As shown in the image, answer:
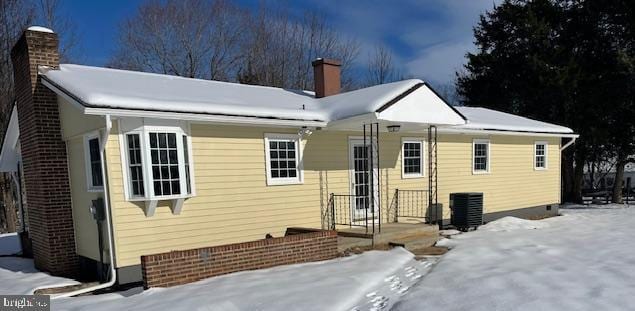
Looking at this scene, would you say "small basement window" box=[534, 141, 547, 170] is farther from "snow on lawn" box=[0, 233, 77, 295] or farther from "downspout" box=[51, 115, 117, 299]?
"snow on lawn" box=[0, 233, 77, 295]

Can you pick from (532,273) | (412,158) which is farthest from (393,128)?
(532,273)

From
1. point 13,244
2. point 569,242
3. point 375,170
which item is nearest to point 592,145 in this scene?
point 569,242

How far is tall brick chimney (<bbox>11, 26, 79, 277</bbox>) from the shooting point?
772 centimetres

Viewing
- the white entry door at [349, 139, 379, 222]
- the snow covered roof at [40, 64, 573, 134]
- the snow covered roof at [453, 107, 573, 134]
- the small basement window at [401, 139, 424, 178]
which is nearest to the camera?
the snow covered roof at [40, 64, 573, 134]

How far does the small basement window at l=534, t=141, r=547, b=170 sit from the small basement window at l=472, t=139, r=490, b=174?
2768mm

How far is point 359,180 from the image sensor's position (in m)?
10.2

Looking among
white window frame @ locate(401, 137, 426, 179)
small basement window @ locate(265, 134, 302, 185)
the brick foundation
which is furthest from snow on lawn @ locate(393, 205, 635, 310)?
small basement window @ locate(265, 134, 302, 185)

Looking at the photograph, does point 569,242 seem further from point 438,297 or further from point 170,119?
point 170,119

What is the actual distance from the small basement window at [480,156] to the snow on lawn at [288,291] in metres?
6.09

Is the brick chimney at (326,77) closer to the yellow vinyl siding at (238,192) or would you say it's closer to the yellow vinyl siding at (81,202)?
the yellow vinyl siding at (238,192)

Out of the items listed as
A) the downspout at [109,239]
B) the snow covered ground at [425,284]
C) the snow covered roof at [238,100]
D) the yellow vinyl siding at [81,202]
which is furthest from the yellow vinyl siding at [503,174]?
the yellow vinyl siding at [81,202]

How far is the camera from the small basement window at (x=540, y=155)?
14172 mm

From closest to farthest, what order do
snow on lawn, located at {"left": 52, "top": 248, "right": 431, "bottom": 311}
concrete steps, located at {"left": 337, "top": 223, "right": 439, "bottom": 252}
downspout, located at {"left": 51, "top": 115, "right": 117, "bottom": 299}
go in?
1. snow on lawn, located at {"left": 52, "top": 248, "right": 431, "bottom": 311}
2. downspout, located at {"left": 51, "top": 115, "right": 117, "bottom": 299}
3. concrete steps, located at {"left": 337, "top": 223, "right": 439, "bottom": 252}

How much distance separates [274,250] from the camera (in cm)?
717
